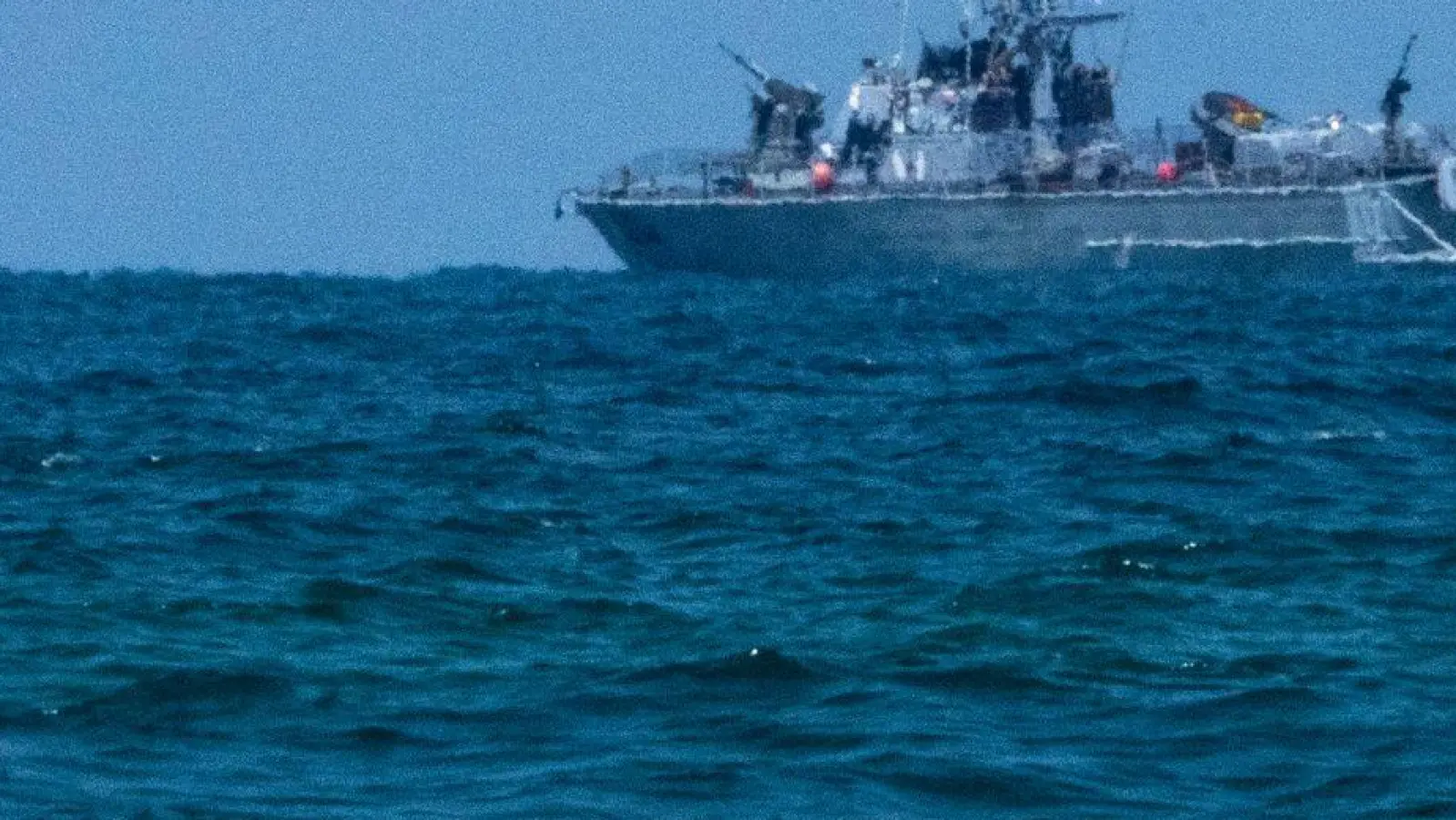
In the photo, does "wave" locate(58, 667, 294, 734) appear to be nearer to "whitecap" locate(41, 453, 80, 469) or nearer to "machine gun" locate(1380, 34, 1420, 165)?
"whitecap" locate(41, 453, 80, 469)

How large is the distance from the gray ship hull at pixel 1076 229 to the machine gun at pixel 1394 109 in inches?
48.8

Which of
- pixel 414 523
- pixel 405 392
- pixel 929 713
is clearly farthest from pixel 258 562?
pixel 405 392

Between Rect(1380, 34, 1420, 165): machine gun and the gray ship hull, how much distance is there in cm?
124

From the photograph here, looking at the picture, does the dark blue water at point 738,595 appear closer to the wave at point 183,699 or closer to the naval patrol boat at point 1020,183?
the wave at point 183,699

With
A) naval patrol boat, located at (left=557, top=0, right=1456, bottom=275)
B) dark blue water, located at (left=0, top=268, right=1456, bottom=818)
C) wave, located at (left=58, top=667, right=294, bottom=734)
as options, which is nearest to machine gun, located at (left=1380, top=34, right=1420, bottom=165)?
naval patrol boat, located at (left=557, top=0, right=1456, bottom=275)

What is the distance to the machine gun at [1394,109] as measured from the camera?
264 ft

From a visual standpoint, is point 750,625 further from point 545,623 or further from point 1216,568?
point 1216,568

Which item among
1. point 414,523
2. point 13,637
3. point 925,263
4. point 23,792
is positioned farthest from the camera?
point 925,263

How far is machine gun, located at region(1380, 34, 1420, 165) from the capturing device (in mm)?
80438

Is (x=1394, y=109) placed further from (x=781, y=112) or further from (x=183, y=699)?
(x=183, y=699)

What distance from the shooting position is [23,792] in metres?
10.9

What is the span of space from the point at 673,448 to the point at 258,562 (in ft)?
25.6

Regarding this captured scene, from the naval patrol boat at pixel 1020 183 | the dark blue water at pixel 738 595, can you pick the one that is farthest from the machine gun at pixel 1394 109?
the dark blue water at pixel 738 595

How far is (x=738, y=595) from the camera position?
16.1 m
